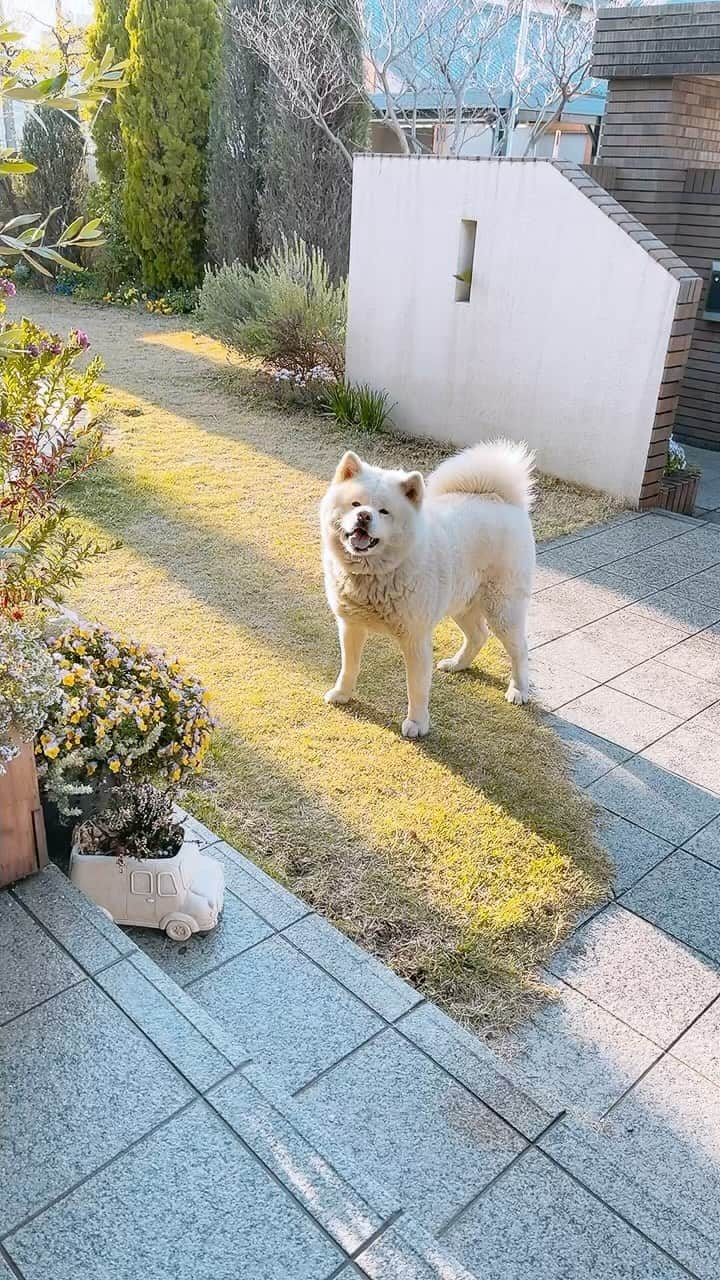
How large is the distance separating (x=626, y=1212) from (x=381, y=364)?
304 inches

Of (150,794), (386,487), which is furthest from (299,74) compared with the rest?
(150,794)

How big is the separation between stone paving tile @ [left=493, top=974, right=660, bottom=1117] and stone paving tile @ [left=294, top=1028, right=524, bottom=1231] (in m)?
0.24

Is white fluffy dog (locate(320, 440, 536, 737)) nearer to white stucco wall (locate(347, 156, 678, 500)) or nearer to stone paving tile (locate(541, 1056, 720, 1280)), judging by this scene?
stone paving tile (locate(541, 1056, 720, 1280))

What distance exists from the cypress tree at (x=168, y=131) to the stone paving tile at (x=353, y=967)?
13713 mm

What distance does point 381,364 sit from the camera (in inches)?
341

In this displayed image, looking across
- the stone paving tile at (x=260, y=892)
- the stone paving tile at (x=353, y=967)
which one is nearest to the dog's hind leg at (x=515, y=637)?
the stone paving tile at (x=260, y=892)

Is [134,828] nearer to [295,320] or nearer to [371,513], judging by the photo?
[371,513]

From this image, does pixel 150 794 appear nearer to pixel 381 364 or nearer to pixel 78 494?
pixel 78 494

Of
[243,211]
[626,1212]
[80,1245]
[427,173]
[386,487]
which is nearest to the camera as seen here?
[80,1245]

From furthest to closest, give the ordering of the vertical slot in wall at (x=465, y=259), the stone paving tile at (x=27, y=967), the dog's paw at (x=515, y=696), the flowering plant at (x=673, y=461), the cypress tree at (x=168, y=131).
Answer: the cypress tree at (x=168, y=131)
the vertical slot in wall at (x=465, y=259)
the flowering plant at (x=673, y=461)
the dog's paw at (x=515, y=696)
the stone paving tile at (x=27, y=967)

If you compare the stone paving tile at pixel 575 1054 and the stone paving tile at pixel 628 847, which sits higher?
the stone paving tile at pixel 575 1054

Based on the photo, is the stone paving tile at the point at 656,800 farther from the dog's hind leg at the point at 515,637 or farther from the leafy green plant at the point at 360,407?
the leafy green plant at the point at 360,407

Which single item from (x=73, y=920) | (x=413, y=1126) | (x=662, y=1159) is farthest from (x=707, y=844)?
(x=73, y=920)

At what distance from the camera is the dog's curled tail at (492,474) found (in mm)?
3998
